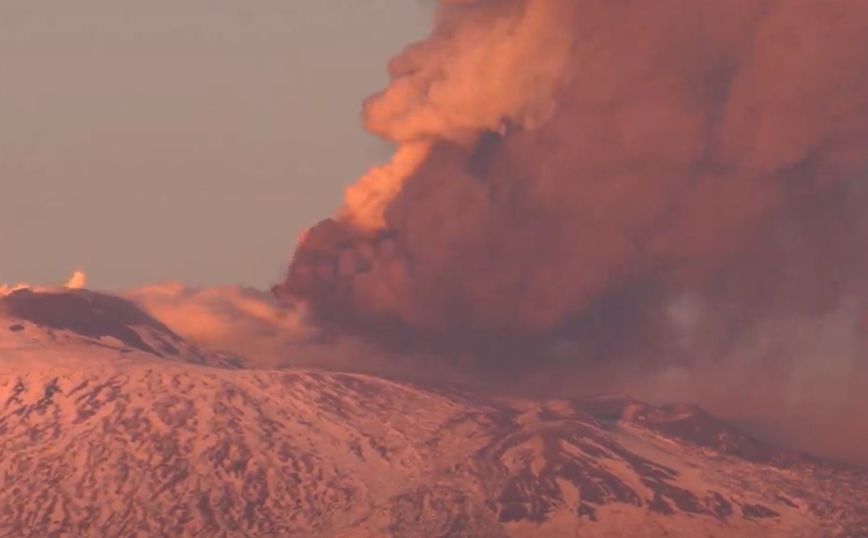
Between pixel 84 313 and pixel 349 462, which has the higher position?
pixel 84 313

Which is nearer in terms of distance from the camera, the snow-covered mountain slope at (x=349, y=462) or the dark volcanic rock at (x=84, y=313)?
the snow-covered mountain slope at (x=349, y=462)

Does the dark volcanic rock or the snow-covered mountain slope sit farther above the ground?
the dark volcanic rock

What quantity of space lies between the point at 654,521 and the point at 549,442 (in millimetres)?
9741

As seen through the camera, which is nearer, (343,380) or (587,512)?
(587,512)

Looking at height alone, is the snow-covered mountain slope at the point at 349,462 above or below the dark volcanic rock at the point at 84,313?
below

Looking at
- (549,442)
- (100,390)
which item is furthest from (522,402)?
(100,390)

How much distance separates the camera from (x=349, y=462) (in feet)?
481

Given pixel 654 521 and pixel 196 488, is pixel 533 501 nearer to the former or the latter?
pixel 654 521

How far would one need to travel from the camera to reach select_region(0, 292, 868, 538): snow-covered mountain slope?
139 meters

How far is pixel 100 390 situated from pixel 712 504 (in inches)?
1422

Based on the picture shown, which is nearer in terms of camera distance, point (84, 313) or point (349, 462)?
point (349, 462)

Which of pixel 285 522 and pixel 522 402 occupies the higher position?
pixel 522 402

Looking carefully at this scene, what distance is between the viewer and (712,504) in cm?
14188

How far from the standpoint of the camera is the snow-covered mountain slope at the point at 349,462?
139m
